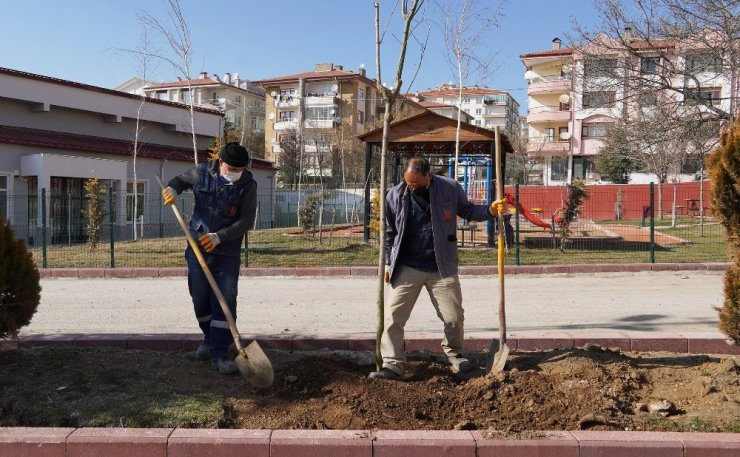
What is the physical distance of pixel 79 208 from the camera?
17.6 m

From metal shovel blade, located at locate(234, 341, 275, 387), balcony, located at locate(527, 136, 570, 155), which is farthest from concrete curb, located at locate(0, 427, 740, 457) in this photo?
balcony, located at locate(527, 136, 570, 155)

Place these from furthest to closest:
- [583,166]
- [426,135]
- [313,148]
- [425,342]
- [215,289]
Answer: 1. [313,148]
2. [583,166]
3. [426,135]
4. [425,342]
5. [215,289]

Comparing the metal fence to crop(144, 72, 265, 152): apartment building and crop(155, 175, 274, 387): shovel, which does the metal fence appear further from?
crop(144, 72, 265, 152): apartment building

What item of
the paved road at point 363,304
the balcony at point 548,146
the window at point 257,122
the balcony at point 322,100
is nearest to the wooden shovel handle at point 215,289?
the paved road at point 363,304

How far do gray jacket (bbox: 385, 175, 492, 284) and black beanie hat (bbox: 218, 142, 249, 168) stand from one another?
3.72ft

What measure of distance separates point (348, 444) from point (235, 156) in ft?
8.06

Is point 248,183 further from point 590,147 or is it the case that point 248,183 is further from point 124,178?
point 590,147

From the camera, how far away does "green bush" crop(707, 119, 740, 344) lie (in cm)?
434

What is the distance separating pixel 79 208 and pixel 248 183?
46.5 ft

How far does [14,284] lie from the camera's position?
472 centimetres

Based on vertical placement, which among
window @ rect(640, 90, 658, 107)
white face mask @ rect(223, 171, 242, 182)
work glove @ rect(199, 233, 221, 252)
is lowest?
work glove @ rect(199, 233, 221, 252)

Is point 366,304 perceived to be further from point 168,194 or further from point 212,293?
point 168,194

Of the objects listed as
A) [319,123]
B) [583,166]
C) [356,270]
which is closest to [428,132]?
[356,270]

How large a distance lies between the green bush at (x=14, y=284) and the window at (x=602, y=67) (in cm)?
1555
